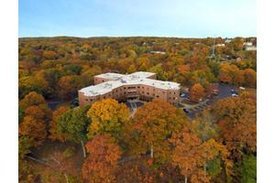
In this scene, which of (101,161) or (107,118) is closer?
(101,161)

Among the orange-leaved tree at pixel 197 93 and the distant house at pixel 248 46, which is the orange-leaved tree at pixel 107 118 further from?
the distant house at pixel 248 46

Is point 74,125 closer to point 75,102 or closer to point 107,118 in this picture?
point 107,118

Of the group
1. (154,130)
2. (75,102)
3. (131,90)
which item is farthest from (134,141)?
(75,102)

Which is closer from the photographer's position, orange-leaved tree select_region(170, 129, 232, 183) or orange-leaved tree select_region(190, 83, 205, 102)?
orange-leaved tree select_region(170, 129, 232, 183)

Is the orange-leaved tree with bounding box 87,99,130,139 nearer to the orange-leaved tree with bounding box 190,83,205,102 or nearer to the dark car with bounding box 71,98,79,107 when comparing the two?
the dark car with bounding box 71,98,79,107

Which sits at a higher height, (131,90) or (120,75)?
(120,75)

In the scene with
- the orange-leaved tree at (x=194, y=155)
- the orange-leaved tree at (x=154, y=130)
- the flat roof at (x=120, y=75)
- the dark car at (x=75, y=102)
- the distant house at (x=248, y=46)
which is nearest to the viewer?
the orange-leaved tree at (x=194, y=155)

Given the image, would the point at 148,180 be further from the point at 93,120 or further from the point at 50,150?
the point at 50,150

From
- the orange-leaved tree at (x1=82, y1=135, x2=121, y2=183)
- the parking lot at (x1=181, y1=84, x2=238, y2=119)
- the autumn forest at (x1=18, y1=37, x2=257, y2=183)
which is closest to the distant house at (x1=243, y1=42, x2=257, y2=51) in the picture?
the parking lot at (x1=181, y1=84, x2=238, y2=119)

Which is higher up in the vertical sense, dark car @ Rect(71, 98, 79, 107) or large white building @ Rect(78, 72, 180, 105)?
large white building @ Rect(78, 72, 180, 105)

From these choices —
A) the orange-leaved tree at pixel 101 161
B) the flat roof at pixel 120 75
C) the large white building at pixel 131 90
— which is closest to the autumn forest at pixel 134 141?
the orange-leaved tree at pixel 101 161
